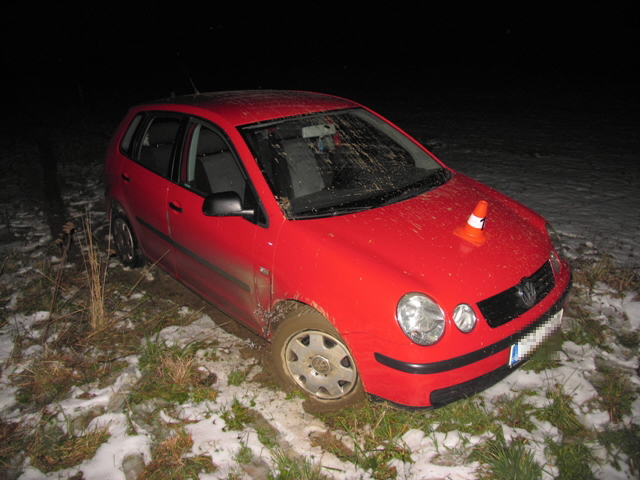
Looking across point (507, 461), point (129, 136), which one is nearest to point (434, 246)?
point (507, 461)

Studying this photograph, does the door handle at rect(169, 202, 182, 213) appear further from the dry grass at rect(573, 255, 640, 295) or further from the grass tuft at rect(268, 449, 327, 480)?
the dry grass at rect(573, 255, 640, 295)

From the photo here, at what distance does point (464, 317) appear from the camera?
2221 mm

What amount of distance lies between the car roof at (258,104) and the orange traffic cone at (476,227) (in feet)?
4.40

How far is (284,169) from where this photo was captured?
2.88 metres

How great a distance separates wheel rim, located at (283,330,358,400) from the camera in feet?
8.18

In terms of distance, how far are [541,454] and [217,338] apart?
208 centimetres

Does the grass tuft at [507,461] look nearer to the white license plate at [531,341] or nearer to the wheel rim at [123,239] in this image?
the white license plate at [531,341]

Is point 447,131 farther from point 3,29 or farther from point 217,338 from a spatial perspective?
point 3,29

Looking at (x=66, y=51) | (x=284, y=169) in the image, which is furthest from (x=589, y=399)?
(x=66, y=51)

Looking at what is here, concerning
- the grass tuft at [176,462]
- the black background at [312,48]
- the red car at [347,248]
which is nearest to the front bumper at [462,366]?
the red car at [347,248]

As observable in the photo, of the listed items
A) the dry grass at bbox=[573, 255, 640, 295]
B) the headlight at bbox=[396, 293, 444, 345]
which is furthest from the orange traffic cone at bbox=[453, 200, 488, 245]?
the dry grass at bbox=[573, 255, 640, 295]

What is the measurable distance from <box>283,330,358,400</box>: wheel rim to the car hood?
0.47m

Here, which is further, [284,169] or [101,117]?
[101,117]

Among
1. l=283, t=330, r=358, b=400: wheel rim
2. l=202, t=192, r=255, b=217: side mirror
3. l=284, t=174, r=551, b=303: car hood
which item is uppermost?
l=202, t=192, r=255, b=217: side mirror
